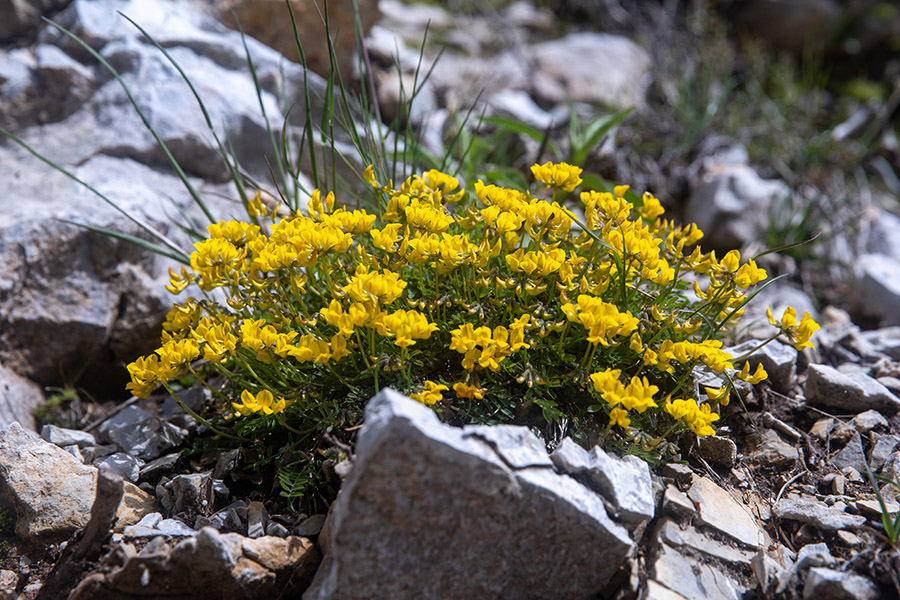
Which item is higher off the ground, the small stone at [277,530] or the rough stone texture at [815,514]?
the rough stone texture at [815,514]

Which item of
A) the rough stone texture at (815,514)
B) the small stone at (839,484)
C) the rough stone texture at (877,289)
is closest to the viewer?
the rough stone texture at (815,514)

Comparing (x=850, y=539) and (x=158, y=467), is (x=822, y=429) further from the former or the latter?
(x=158, y=467)

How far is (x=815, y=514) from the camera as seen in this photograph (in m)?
2.30

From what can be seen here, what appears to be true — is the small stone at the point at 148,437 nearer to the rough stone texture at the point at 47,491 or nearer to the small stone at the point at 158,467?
the small stone at the point at 158,467

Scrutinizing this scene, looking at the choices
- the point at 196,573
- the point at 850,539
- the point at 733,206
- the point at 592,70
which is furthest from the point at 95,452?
the point at 592,70

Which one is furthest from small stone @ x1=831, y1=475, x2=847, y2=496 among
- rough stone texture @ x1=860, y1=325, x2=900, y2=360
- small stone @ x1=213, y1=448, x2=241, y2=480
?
small stone @ x1=213, y1=448, x2=241, y2=480

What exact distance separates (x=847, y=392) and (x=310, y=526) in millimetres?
2211

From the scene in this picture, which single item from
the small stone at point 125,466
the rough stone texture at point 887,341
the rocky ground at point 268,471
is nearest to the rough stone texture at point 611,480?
the rocky ground at point 268,471

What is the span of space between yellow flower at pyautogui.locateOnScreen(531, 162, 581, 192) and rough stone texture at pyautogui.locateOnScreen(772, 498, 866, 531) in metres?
1.39

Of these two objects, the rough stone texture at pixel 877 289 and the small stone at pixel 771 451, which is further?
the rough stone texture at pixel 877 289

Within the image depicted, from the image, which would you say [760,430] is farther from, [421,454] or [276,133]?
[276,133]

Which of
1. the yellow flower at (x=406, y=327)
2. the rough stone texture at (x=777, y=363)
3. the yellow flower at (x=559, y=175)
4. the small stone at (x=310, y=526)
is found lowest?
the small stone at (x=310, y=526)

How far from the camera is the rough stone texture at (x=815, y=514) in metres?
2.26

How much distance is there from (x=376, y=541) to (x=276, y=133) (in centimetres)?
295
